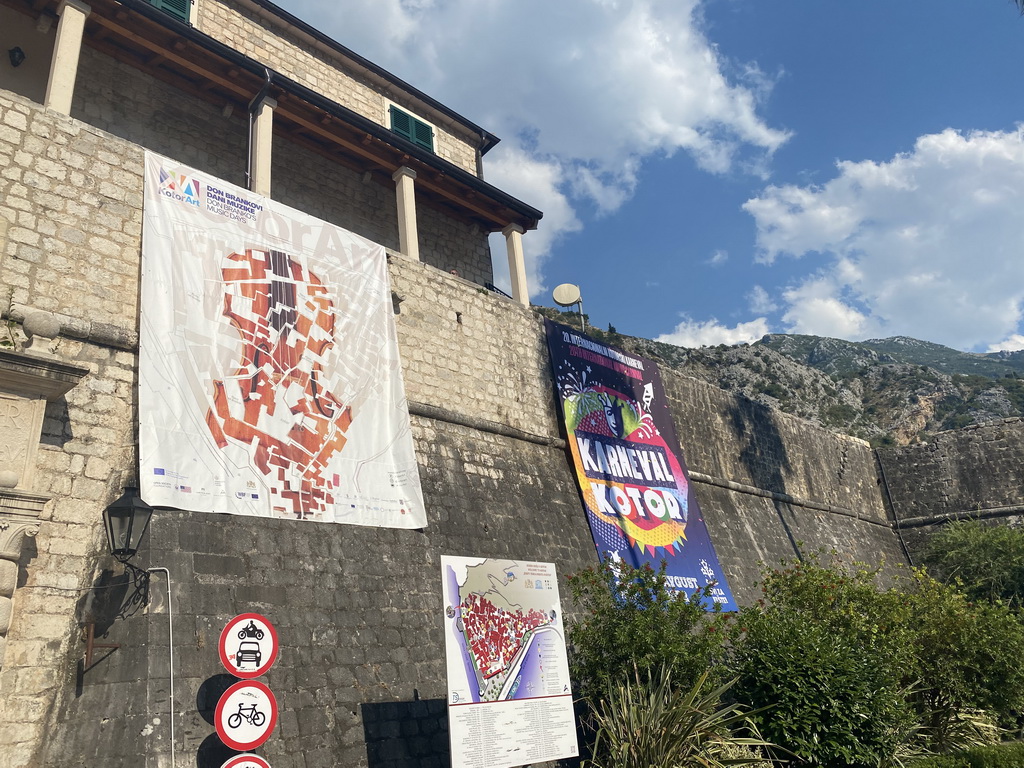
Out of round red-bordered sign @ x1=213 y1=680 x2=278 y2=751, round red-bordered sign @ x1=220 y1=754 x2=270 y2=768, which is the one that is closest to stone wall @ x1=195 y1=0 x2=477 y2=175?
round red-bordered sign @ x1=213 y1=680 x2=278 y2=751

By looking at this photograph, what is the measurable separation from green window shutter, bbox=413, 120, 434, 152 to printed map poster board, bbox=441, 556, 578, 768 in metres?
11.3

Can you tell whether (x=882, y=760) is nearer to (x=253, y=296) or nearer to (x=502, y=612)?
(x=502, y=612)

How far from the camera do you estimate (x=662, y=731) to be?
6883mm

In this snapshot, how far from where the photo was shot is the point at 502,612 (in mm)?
6492

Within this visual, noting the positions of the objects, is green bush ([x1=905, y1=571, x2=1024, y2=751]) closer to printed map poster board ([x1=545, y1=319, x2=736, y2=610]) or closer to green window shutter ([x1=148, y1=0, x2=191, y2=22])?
printed map poster board ([x1=545, y1=319, x2=736, y2=610])

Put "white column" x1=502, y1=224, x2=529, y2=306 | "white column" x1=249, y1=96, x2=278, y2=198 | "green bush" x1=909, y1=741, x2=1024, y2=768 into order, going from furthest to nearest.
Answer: "white column" x1=502, y1=224, x2=529, y2=306, "white column" x1=249, y1=96, x2=278, y2=198, "green bush" x1=909, y1=741, x2=1024, y2=768

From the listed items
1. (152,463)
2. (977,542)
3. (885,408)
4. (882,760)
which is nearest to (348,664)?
(152,463)

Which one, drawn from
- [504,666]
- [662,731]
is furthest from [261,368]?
[662,731]

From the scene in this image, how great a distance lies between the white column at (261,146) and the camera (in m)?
10.3

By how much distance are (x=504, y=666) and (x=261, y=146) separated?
787cm

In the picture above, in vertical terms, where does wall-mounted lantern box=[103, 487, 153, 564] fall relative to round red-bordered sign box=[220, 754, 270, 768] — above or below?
above

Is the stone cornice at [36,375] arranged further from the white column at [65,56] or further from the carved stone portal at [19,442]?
the white column at [65,56]

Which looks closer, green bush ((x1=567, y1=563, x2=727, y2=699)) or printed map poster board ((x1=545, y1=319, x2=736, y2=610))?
green bush ((x1=567, y1=563, x2=727, y2=699))

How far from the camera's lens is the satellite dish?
16234 mm
